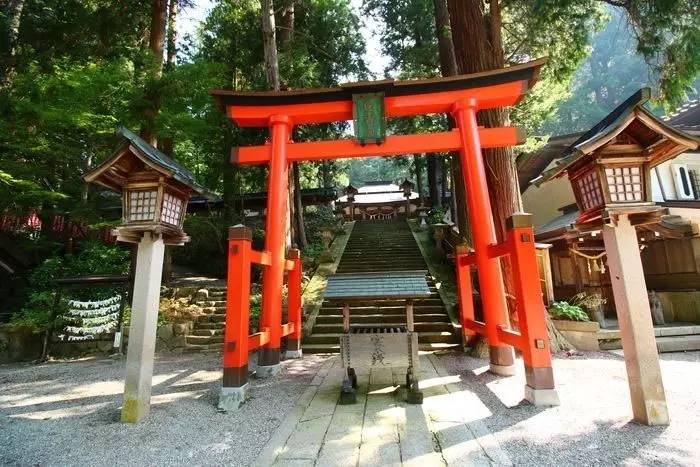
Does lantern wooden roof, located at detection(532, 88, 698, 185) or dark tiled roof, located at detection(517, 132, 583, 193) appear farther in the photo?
dark tiled roof, located at detection(517, 132, 583, 193)

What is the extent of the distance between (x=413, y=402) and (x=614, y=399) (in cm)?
235

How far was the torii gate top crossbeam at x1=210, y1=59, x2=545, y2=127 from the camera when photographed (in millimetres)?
6156

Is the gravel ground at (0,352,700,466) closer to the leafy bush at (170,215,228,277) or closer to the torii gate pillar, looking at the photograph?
the torii gate pillar

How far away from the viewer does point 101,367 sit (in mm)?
7160

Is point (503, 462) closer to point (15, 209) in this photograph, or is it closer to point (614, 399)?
point (614, 399)

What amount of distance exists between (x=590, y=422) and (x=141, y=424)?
15.5ft

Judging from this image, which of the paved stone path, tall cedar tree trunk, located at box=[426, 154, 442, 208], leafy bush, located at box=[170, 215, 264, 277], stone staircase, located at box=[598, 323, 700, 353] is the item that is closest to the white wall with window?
stone staircase, located at box=[598, 323, 700, 353]

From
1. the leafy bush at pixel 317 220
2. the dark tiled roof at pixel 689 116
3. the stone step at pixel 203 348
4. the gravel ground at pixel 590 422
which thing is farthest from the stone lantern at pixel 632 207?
the leafy bush at pixel 317 220

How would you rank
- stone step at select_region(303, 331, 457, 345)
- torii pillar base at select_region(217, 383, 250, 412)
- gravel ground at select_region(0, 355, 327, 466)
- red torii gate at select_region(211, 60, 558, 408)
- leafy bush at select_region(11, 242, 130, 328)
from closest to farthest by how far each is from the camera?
gravel ground at select_region(0, 355, 327, 466), torii pillar base at select_region(217, 383, 250, 412), red torii gate at select_region(211, 60, 558, 408), stone step at select_region(303, 331, 457, 345), leafy bush at select_region(11, 242, 130, 328)

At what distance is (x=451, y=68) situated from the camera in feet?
33.2

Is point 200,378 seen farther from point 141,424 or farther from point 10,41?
point 10,41

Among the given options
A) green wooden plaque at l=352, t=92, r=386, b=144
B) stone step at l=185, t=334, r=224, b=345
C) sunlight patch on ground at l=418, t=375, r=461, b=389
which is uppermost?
green wooden plaque at l=352, t=92, r=386, b=144

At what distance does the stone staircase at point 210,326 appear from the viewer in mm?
8656

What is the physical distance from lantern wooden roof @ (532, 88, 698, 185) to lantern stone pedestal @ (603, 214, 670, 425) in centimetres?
73
